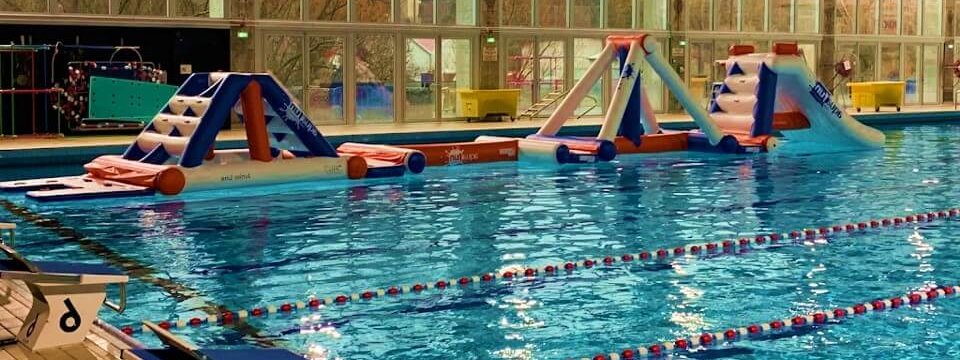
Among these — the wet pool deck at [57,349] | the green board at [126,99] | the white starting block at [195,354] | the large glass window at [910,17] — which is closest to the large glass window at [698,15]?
the large glass window at [910,17]

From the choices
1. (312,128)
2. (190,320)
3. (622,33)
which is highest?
(622,33)

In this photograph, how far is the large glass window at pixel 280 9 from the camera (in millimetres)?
21625

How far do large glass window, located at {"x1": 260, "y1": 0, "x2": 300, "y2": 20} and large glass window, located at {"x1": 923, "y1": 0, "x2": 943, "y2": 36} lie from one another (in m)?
19.2

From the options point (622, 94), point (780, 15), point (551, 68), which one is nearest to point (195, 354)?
point (622, 94)

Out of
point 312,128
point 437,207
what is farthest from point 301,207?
point 312,128

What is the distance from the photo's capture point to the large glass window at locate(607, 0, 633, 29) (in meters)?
26.8

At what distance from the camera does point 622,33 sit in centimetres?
2678

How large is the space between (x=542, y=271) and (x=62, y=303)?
343 centimetres

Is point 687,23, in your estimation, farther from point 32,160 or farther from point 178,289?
point 178,289

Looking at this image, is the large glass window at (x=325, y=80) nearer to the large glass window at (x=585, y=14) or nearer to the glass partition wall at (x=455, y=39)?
the glass partition wall at (x=455, y=39)

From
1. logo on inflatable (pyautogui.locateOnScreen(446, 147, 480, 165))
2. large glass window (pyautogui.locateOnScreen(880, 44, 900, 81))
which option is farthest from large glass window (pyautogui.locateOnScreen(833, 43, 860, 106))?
logo on inflatable (pyautogui.locateOnScreen(446, 147, 480, 165))

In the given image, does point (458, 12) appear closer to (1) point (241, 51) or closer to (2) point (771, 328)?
(1) point (241, 51)

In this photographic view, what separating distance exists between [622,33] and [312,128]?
14.5 meters

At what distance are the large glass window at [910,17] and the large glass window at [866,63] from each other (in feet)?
4.61
